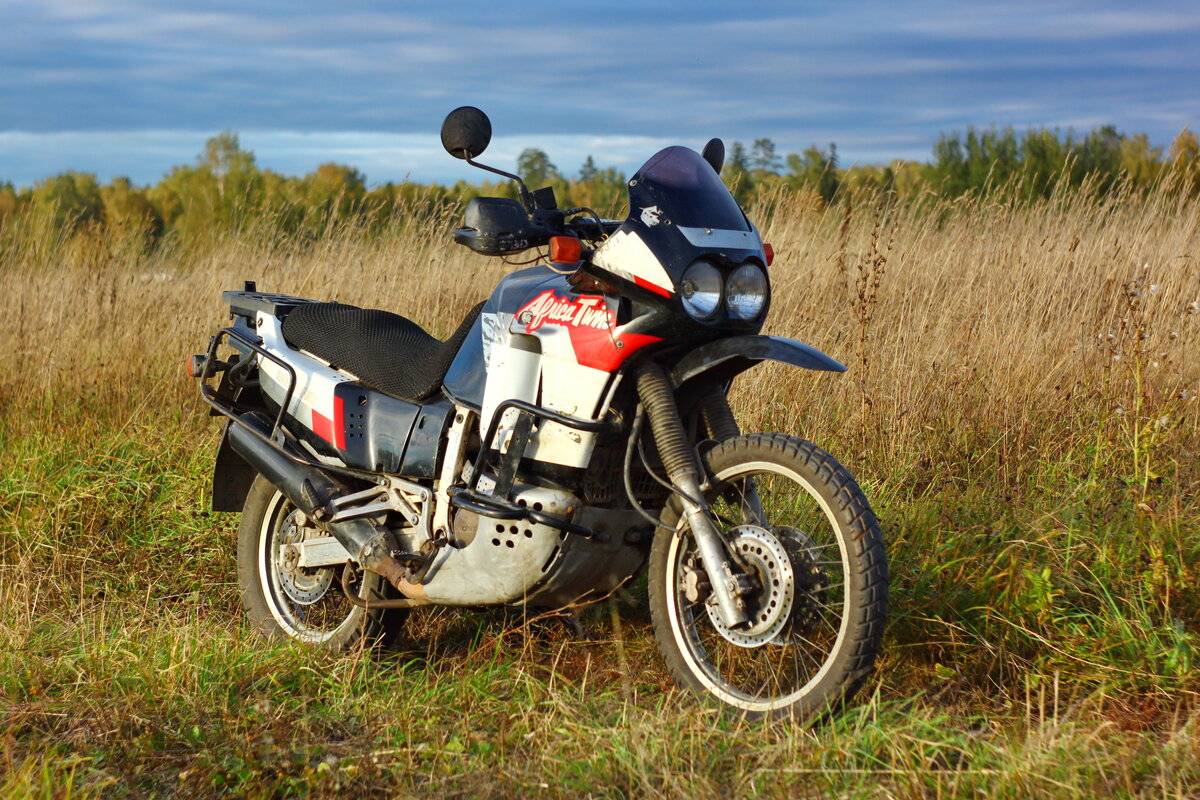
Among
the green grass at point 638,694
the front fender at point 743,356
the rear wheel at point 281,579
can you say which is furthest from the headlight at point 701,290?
the rear wheel at point 281,579

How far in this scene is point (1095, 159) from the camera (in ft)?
57.4

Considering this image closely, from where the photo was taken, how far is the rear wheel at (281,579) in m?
4.54

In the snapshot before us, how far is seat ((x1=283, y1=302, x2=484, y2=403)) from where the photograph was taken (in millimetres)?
4082

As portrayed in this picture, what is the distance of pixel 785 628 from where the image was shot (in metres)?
3.41

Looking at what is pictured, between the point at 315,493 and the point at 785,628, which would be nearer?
the point at 785,628

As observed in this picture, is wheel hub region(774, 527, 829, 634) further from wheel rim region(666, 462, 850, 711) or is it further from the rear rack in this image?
the rear rack

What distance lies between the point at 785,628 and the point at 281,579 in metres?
2.03

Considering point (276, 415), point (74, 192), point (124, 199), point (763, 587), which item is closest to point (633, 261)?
point (763, 587)

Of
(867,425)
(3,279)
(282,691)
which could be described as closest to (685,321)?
(282,691)

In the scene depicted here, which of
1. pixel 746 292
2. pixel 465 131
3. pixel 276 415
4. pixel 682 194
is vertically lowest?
pixel 276 415

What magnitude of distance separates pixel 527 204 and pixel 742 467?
0.93 metres

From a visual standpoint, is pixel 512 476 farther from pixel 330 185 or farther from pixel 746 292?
pixel 330 185

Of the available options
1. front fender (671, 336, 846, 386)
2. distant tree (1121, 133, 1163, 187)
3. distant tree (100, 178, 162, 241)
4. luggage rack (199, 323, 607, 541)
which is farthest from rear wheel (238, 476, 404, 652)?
distant tree (100, 178, 162, 241)

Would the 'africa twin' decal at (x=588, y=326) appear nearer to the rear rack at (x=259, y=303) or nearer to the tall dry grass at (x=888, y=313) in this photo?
the rear rack at (x=259, y=303)
